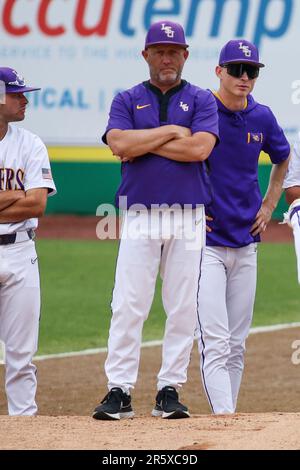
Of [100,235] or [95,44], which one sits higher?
[95,44]

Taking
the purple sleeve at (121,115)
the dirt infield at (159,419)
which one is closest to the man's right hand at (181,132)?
the purple sleeve at (121,115)

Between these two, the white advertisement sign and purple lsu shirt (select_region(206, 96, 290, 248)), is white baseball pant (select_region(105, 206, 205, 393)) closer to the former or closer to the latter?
purple lsu shirt (select_region(206, 96, 290, 248))

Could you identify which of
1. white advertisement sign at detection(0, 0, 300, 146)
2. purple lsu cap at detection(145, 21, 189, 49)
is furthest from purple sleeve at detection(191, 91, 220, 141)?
white advertisement sign at detection(0, 0, 300, 146)

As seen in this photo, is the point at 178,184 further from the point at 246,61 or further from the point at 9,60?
the point at 9,60

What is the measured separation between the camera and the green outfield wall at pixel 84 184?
65.1 feet

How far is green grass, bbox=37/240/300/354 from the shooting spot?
1109 centimetres

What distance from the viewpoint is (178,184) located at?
6027mm

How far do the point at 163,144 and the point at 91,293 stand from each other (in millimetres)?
7498

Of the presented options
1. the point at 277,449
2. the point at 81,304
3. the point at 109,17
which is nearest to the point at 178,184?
the point at 277,449

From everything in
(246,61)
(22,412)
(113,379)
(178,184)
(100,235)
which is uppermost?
(246,61)

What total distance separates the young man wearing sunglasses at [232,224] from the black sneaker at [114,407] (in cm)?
82

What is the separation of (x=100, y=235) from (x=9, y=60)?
392cm

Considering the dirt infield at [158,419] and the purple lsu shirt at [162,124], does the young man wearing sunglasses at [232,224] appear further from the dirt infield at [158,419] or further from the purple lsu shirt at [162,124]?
the purple lsu shirt at [162,124]

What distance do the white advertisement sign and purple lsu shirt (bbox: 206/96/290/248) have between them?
12.0m
